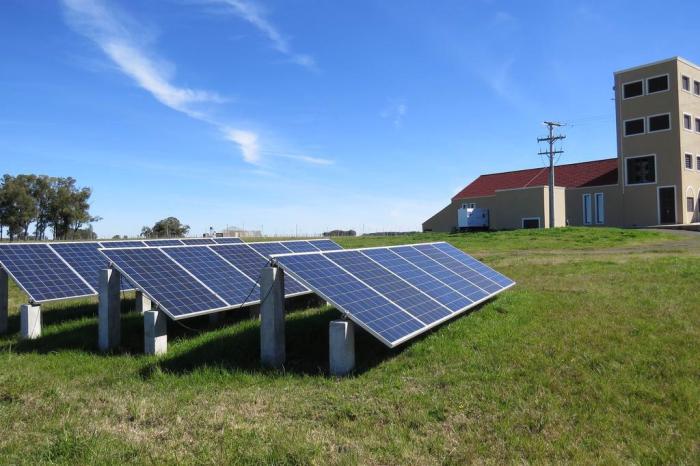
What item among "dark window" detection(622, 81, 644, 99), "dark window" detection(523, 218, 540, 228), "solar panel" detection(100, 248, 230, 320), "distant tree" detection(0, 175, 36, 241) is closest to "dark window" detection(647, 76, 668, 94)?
"dark window" detection(622, 81, 644, 99)

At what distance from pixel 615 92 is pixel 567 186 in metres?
10.6

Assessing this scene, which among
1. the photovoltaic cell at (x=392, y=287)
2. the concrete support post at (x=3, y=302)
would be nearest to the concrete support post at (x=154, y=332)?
the photovoltaic cell at (x=392, y=287)

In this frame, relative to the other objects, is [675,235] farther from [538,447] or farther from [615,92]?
[538,447]

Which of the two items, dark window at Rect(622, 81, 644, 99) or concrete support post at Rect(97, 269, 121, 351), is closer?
concrete support post at Rect(97, 269, 121, 351)

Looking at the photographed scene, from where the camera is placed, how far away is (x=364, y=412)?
6160 millimetres

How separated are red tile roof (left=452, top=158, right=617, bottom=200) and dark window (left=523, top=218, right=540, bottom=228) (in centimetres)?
719

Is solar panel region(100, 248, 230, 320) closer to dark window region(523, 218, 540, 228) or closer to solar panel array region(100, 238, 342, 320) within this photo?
solar panel array region(100, 238, 342, 320)

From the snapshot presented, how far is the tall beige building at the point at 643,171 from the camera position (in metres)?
49.2

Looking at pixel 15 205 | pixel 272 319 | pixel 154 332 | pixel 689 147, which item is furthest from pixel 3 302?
pixel 15 205

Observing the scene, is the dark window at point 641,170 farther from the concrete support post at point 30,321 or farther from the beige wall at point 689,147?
the concrete support post at point 30,321

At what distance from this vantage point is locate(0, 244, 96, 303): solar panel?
1146cm

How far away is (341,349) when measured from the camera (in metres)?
7.62

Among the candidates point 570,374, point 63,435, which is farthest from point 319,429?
point 570,374

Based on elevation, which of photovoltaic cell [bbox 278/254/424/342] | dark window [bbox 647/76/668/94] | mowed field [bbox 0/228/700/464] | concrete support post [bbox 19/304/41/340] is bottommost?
mowed field [bbox 0/228/700/464]
